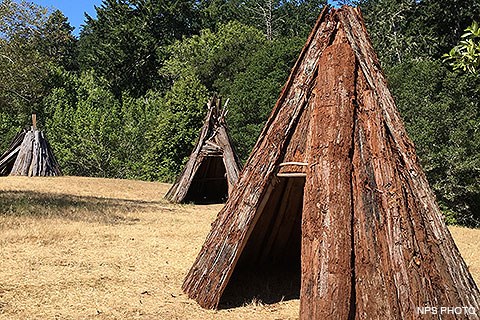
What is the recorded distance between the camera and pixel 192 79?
77.9 ft

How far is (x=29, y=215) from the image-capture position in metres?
9.21

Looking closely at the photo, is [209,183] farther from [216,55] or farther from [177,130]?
[216,55]

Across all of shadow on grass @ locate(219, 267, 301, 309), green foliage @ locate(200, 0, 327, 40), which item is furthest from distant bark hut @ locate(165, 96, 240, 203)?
green foliage @ locate(200, 0, 327, 40)

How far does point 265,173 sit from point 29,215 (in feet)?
18.8

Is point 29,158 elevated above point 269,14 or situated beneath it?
situated beneath

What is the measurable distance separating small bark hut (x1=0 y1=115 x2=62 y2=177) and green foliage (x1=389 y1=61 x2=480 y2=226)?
41.5ft

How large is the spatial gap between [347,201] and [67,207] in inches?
301

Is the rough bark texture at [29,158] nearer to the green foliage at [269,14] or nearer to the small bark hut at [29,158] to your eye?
the small bark hut at [29,158]

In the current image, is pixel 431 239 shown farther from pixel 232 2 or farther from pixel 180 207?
pixel 232 2

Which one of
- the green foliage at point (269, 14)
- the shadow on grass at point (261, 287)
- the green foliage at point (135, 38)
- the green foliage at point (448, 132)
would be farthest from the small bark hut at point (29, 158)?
the green foliage at point (269, 14)

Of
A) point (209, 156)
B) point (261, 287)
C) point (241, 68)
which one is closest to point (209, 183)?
point (209, 156)

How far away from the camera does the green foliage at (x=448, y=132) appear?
1730cm

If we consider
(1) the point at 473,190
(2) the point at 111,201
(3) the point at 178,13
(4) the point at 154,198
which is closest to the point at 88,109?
(3) the point at 178,13

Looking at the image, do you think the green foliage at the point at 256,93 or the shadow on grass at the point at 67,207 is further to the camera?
the green foliage at the point at 256,93
